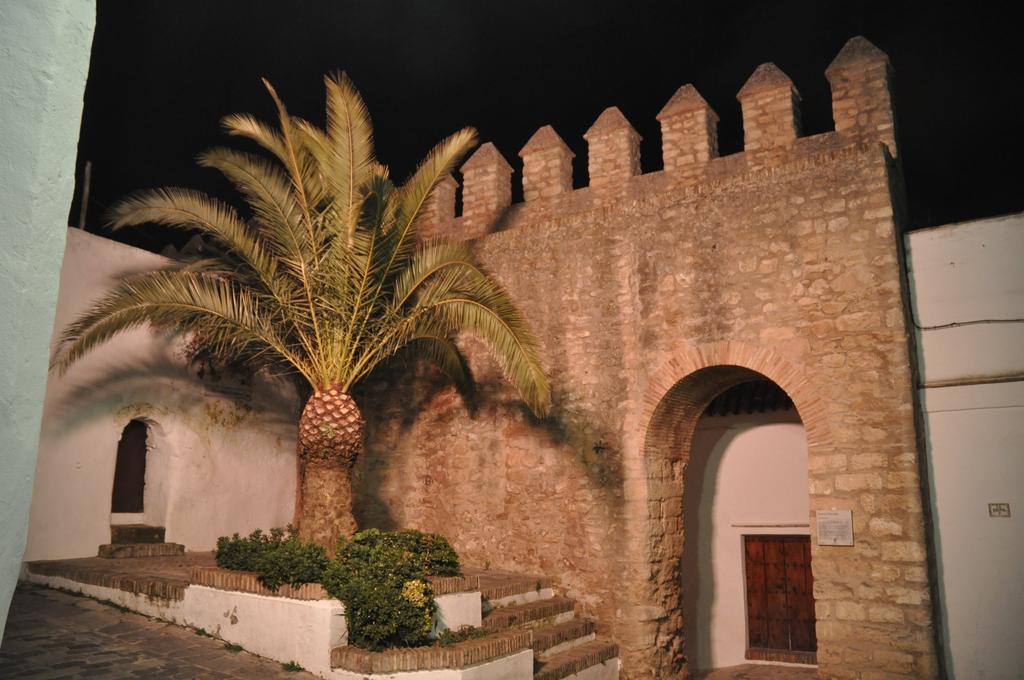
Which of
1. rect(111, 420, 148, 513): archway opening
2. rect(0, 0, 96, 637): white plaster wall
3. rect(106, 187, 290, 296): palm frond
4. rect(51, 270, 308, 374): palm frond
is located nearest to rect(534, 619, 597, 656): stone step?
rect(51, 270, 308, 374): palm frond

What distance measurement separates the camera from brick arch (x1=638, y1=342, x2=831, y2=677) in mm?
7391

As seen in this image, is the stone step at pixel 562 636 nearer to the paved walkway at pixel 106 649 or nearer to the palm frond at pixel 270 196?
the paved walkway at pixel 106 649

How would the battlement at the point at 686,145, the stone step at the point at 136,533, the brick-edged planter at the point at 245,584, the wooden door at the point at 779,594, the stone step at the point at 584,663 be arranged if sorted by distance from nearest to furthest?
the brick-edged planter at the point at 245,584
the stone step at the point at 584,663
the battlement at the point at 686,145
the stone step at the point at 136,533
the wooden door at the point at 779,594

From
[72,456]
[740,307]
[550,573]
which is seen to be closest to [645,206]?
[740,307]

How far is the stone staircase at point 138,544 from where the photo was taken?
833 cm

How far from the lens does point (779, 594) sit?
9938 millimetres

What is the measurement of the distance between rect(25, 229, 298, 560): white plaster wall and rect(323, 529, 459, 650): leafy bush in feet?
11.9

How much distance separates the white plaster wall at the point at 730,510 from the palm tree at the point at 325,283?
11.8ft

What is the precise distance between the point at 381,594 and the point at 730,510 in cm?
603

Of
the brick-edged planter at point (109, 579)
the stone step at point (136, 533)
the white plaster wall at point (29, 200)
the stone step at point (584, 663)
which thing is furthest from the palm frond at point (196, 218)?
the white plaster wall at point (29, 200)

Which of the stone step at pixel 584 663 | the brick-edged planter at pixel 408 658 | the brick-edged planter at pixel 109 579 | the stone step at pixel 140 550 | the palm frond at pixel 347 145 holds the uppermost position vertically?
the palm frond at pixel 347 145

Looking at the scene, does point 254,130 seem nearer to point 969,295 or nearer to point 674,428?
point 674,428

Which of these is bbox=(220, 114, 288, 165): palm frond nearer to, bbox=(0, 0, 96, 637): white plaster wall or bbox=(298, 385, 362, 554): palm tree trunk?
bbox=(298, 385, 362, 554): palm tree trunk

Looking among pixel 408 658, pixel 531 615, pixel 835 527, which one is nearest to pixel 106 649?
pixel 408 658
